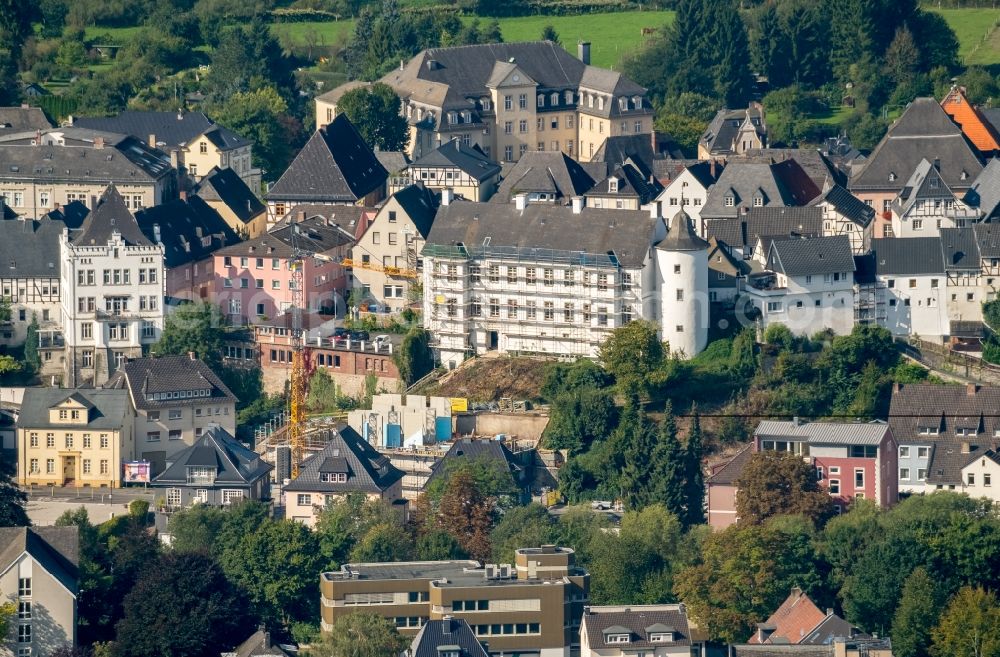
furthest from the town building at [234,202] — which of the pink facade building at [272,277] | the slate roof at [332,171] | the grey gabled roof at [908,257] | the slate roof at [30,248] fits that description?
the grey gabled roof at [908,257]

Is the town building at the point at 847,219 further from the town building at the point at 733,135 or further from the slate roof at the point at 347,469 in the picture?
the slate roof at the point at 347,469

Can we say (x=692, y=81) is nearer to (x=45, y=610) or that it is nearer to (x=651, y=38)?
(x=651, y=38)

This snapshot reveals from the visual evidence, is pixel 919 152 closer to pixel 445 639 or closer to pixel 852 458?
pixel 852 458

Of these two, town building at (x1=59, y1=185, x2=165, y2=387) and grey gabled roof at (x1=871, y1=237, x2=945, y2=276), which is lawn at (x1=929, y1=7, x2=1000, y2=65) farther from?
town building at (x1=59, y1=185, x2=165, y2=387)

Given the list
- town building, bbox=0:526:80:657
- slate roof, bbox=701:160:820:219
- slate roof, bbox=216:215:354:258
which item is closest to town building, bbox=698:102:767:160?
slate roof, bbox=701:160:820:219

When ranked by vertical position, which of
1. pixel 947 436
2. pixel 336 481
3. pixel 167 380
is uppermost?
pixel 167 380

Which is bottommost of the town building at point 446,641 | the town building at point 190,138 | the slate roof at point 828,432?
the town building at point 446,641

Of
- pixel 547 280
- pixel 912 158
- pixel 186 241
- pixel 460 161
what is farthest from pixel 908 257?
pixel 186 241
